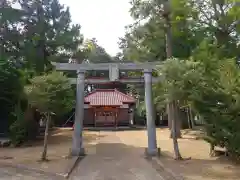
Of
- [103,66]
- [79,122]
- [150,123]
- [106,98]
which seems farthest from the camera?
[106,98]

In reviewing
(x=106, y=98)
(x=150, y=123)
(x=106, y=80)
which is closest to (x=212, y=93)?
(x=150, y=123)

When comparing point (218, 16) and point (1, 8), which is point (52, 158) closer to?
point (218, 16)

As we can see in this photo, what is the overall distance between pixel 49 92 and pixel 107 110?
1811 centimetres

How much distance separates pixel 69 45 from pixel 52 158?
12.5m

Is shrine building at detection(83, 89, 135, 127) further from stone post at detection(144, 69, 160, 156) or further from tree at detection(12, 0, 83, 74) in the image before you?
stone post at detection(144, 69, 160, 156)

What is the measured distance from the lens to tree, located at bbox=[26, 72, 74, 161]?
1017 cm

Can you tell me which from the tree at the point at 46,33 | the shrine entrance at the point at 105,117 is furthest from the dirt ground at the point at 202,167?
the shrine entrance at the point at 105,117

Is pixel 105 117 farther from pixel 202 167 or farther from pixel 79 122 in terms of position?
pixel 202 167

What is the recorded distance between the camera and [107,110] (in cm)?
2819

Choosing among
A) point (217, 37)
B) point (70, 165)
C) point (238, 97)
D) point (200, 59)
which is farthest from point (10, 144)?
point (217, 37)

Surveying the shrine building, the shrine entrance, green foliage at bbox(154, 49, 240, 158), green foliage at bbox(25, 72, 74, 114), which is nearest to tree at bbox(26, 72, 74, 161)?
green foliage at bbox(25, 72, 74, 114)

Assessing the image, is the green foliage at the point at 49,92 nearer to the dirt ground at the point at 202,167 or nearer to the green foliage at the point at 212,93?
the green foliage at the point at 212,93

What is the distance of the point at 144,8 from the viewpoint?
1741cm

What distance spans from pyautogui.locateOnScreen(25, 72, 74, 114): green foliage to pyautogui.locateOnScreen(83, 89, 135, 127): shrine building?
16881 mm
